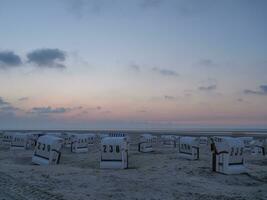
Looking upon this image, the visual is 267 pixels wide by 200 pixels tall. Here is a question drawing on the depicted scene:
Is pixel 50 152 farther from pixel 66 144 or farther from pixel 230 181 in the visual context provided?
pixel 66 144

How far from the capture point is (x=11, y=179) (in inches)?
552

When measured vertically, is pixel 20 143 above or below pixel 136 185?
above

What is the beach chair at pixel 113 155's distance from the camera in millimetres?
19844

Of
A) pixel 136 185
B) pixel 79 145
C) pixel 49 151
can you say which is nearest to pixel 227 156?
pixel 136 185

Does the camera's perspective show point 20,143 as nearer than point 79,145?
No

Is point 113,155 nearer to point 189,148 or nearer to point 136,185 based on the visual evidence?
point 189,148

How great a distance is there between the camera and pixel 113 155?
65.5 feet

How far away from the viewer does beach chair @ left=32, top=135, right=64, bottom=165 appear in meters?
21.5

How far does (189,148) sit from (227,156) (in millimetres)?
6040

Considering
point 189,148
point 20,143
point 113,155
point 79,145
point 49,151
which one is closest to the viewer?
point 113,155

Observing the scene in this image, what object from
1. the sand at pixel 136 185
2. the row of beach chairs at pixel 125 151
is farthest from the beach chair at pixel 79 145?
the sand at pixel 136 185

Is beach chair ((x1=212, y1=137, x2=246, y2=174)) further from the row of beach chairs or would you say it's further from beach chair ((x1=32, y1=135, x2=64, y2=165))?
beach chair ((x1=32, y1=135, x2=64, y2=165))

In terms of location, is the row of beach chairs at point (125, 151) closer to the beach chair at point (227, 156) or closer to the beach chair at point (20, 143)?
the beach chair at point (227, 156)

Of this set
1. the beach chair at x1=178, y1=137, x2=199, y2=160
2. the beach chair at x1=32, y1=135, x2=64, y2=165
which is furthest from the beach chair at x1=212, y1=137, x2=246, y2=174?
the beach chair at x1=32, y1=135, x2=64, y2=165
